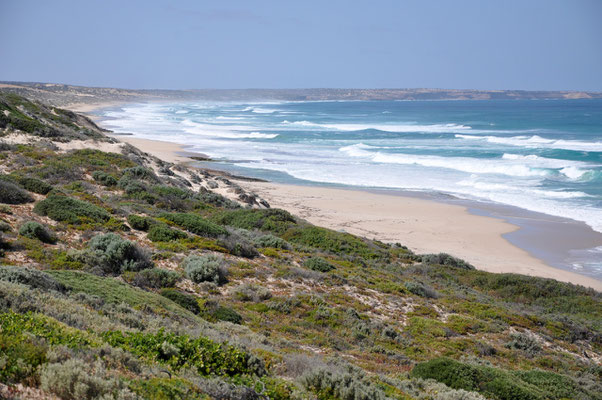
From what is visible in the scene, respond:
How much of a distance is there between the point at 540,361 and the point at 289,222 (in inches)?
410

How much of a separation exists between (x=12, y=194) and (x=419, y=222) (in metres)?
17.6

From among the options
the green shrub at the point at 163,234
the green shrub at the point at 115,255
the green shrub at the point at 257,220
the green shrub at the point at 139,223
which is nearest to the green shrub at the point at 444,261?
the green shrub at the point at 257,220

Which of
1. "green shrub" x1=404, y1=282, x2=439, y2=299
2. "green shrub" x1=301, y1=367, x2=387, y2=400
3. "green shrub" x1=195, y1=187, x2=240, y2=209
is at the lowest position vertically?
Answer: "green shrub" x1=404, y1=282, x2=439, y2=299

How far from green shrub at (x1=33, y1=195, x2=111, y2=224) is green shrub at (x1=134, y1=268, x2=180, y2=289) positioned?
3.13 m

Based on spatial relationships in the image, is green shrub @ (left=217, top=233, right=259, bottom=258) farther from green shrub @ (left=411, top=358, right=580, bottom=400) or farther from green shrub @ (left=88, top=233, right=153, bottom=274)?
green shrub @ (left=411, top=358, right=580, bottom=400)

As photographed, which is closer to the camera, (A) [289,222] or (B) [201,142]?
(A) [289,222]

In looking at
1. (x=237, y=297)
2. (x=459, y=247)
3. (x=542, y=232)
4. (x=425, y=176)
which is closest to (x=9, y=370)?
(x=237, y=297)

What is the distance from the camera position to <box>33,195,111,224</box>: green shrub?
10664mm

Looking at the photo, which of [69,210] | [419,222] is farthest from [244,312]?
[419,222]

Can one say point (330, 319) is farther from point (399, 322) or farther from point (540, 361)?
point (540, 361)

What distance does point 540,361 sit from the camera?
8930mm

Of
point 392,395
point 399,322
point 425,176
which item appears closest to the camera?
point 392,395

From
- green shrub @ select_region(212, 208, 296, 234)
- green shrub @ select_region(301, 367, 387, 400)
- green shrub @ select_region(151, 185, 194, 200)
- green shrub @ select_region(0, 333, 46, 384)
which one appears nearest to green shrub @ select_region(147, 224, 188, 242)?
green shrub @ select_region(212, 208, 296, 234)

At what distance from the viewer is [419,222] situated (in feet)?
76.3
